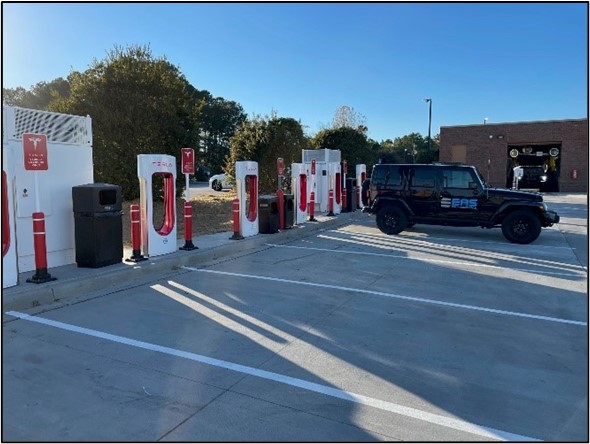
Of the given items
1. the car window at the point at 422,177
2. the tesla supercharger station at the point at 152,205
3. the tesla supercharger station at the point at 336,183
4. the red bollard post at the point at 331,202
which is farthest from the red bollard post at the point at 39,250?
the tesla supercharger station at the point at 336,183

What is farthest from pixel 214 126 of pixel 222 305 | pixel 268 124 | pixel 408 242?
pixel 222 305

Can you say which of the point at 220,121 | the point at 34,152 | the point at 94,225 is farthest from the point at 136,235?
the point at 220,121

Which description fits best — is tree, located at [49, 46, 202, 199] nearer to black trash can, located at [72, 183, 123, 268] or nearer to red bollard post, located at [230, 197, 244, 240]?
red bollard post, located at [230, 197, 244, 240]

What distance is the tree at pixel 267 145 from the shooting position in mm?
19516

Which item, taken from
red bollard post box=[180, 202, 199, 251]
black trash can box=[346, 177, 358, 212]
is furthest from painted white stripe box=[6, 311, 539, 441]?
black trash can box=[346, 177, 358, 212]

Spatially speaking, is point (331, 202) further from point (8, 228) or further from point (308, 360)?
point (308, 360)

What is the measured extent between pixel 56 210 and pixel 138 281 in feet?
5.93

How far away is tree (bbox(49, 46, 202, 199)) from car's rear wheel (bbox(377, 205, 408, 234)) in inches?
338

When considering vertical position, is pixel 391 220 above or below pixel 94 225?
below

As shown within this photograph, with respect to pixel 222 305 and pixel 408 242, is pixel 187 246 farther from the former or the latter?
pixel 408 242

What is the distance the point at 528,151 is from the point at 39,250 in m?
36.5

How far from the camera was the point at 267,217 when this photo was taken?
11.6 meters

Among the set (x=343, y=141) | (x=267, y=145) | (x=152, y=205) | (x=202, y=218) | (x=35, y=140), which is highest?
(x=343, y=141)

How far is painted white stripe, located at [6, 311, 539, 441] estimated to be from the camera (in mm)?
3168
